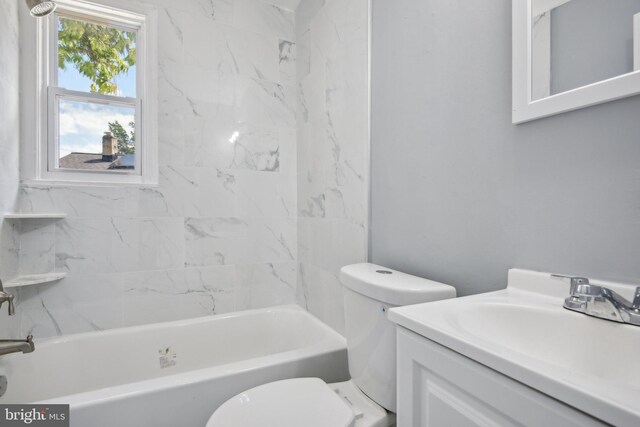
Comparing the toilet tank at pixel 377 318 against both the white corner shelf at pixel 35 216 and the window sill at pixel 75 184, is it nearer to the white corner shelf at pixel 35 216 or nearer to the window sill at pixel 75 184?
the window sill at pixel 75 184

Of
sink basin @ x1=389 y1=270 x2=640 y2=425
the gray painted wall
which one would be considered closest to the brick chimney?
the gray painted wall

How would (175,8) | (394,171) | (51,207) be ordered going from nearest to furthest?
(394,171) → (51,207) → (175,8)

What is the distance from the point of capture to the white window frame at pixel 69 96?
164cm

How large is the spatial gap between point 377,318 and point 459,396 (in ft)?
1.72

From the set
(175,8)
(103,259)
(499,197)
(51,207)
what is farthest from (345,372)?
(175,8)

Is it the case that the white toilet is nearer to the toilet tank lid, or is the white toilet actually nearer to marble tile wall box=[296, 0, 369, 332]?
the toilet tank lid

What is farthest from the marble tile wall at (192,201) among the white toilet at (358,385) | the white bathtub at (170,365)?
the white toilet at (358,385)

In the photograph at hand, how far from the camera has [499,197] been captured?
3.10 feet

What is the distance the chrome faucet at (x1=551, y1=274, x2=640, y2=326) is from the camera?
604 mm

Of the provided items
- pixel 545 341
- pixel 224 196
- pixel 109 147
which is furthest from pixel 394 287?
pixel 109 147

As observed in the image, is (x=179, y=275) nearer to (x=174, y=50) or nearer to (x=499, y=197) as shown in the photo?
(x=174, y=50)

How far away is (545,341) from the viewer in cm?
70

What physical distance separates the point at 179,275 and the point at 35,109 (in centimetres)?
119

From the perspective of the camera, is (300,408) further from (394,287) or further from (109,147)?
(109,147)
